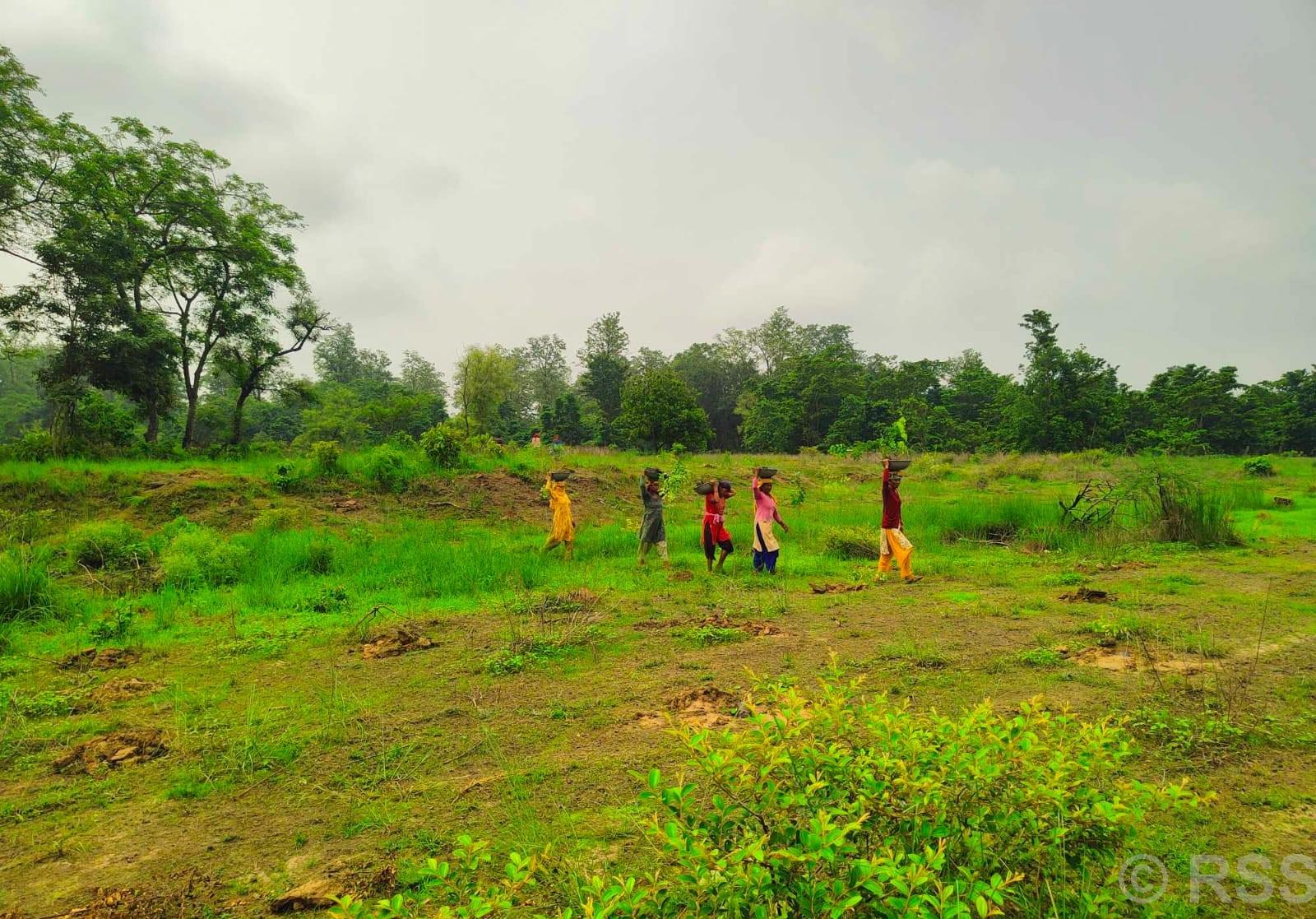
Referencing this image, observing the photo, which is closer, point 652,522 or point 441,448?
point 652,522

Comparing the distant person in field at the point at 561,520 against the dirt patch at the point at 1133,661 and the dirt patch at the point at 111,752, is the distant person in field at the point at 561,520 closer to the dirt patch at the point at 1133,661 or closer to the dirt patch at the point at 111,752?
the dirt patch at the point at 111,752

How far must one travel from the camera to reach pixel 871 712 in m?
2.27

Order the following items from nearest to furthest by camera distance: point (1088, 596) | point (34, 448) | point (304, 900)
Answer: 1. point (304, 900)
2. point (1088, 596)
3. point (34, 448)

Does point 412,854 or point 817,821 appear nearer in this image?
point 817,821

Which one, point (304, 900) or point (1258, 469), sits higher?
point (1258, 469)

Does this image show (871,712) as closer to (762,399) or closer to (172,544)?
(172,544)

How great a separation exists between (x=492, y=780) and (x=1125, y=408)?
43.3 metres

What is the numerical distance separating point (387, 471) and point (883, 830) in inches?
636

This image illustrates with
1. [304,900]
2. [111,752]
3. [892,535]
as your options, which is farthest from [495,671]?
[892,535]

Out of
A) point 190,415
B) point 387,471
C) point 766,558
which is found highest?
point 190,415

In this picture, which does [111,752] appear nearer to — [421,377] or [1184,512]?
[1184,512]

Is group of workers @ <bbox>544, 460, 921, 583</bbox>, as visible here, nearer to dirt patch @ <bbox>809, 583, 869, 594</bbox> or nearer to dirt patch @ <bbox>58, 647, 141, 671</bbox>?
dirt patch @ <bbox>809, 583, 869, 594</bbox>

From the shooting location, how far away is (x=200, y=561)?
362 inches

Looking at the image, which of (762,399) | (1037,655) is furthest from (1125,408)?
(1037,655)
